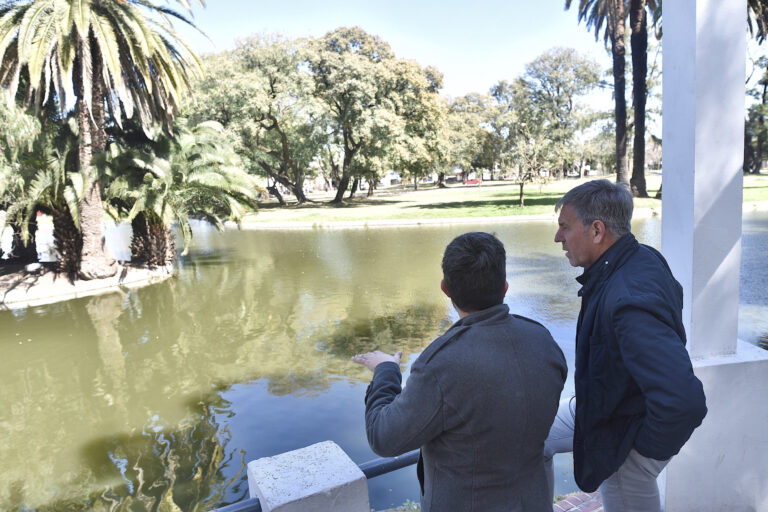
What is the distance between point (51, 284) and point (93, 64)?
583cm

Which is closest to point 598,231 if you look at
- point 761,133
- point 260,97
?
point 260,97

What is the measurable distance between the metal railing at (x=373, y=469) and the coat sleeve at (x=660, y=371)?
0.98 meters

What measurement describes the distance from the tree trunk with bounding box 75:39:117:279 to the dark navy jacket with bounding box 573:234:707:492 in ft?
48.1

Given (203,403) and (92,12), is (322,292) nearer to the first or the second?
(203,403)

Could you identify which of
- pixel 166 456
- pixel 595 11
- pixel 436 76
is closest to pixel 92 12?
pixel 166 456

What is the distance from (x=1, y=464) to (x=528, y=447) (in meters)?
6.38

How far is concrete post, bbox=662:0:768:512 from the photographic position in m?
2.46

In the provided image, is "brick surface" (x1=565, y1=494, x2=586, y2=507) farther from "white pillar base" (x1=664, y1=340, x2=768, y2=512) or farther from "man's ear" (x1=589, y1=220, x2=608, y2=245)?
"man's ear" (x1=589, y1=220, x2=608, y2=245)

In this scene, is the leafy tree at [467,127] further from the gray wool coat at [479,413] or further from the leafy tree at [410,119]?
the gray wool coat at [479,413]

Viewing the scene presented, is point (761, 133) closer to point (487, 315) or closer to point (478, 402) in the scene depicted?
point (487, 315)

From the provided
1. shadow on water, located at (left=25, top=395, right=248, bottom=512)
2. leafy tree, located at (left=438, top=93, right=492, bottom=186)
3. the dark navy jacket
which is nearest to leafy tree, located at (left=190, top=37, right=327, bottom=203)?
leafy tree, located at (left=438, top=93, right=492, bottom=186)

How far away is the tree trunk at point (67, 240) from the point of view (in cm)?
1469

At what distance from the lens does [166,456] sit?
223 inches

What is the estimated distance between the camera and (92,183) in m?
14.0
